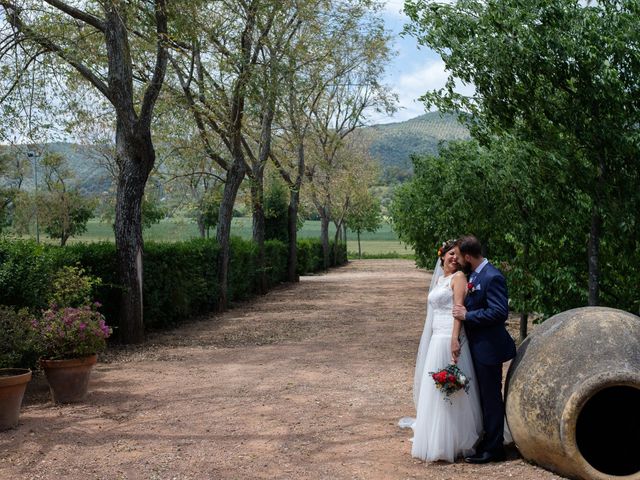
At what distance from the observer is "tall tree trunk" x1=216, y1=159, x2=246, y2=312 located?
67.4 ft

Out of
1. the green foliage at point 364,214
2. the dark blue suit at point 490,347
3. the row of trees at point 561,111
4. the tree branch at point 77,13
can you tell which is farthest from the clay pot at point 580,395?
the green foliage at point 364,214

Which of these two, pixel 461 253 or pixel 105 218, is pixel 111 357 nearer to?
pixel 461 253

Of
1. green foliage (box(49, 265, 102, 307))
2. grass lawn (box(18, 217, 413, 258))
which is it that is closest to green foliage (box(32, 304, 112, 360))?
green foliage (box(49, 265, 102, 307))

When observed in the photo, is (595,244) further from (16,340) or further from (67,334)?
(16,340)

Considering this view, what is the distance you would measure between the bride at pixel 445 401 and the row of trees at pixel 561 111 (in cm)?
226

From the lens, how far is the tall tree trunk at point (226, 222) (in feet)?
67.4

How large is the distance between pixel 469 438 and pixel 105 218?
39.8 meters

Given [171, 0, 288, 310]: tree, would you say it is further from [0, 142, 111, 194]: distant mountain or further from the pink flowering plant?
[0, 142, 111, 194]: distant mountain

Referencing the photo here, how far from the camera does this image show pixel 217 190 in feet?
88.1

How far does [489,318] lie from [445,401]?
2.64 ft

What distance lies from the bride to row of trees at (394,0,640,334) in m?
→ 2.26

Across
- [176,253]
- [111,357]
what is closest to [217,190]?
[176,253]

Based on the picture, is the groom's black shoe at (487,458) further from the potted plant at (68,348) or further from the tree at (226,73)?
the tree at (226,73)

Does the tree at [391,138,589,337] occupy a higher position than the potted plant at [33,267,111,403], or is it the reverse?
the tree at [391,138,589,337]
